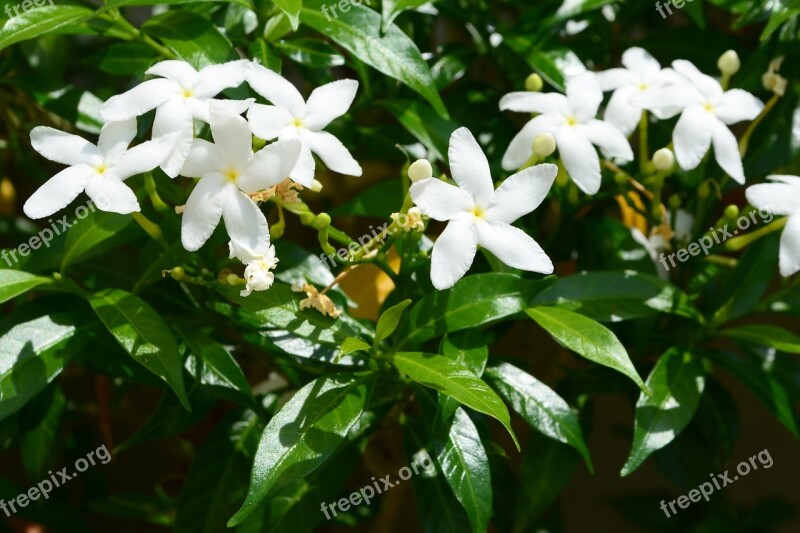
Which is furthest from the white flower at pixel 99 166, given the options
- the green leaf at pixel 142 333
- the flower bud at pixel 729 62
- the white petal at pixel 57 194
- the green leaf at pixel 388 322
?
the flower bud at pixel 729 62

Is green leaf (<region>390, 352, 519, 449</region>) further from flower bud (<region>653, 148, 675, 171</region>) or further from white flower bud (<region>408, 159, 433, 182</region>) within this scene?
flower bud (<region>653, 148, 675, 171</region>)

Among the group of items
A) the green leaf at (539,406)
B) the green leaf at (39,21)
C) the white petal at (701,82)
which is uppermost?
the green leaf at (39,21)

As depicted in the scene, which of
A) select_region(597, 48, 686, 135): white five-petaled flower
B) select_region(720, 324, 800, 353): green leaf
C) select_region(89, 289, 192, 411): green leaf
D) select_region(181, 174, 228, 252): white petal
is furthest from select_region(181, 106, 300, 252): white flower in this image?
select_region(720, 324, 800, 353): green leaf

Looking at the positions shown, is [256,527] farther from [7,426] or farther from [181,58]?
[181,58]

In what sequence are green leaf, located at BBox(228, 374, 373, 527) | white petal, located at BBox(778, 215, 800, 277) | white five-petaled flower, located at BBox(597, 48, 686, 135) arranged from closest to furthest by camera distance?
green leaf, located at BBox(228, 374, 373, 527)
white petal, located at BBox(778, 215, 800, 277)
white five-petaled flower, located at BBox(597, 48, 686, 135)

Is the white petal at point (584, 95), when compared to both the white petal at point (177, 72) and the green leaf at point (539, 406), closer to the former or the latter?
the green leaf at point (539, 406)

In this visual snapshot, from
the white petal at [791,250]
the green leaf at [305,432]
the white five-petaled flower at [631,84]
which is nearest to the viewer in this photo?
the green leaf at [305,432]
